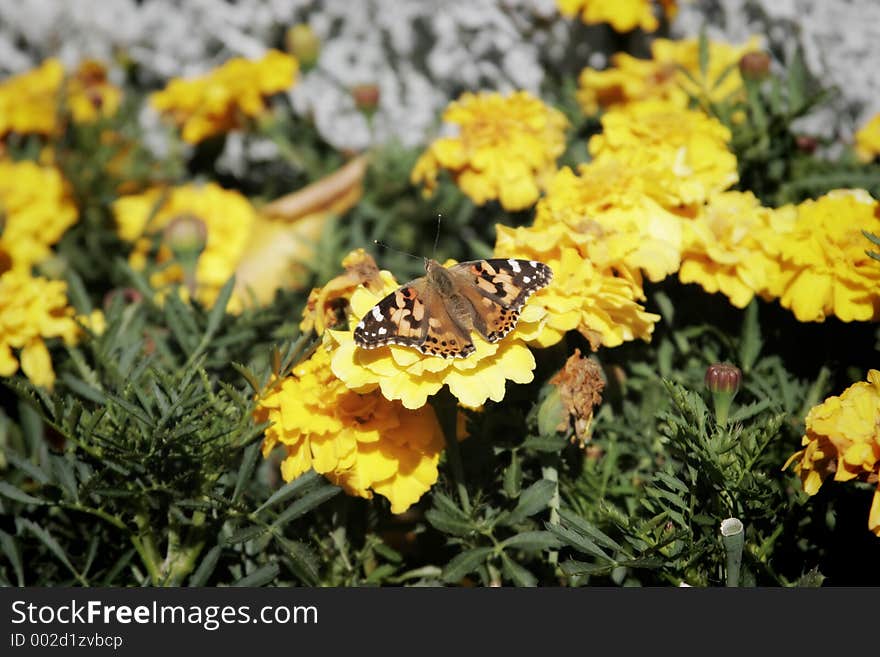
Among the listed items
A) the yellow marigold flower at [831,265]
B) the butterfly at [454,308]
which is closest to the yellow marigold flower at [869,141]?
the yellow marigold flower at [831,265]

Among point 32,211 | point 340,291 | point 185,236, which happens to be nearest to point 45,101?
point 32,211

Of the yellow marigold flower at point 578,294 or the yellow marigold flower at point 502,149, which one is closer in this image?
the yellow marigold flower at point 578,294

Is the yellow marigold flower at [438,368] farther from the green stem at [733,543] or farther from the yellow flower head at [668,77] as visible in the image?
the yellow flower head at [668,77]

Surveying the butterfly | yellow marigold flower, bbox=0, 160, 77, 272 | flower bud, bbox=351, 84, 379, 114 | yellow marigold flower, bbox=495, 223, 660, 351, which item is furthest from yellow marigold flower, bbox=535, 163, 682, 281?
yellow marigold flower, bbox=0, 160, 77, 272

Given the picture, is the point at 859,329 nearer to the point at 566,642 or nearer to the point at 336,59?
the point at 566,642

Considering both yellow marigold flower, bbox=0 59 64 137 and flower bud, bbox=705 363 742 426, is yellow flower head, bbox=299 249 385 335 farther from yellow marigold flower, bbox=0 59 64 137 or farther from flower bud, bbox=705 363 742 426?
yellow marigold flower, bbox=0 59 64 137

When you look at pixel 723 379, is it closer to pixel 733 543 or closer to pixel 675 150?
pixel 733 543
